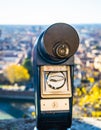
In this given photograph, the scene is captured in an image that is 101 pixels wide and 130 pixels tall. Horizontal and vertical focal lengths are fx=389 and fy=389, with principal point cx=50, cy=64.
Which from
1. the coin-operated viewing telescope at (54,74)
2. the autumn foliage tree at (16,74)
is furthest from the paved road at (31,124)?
the autumn foliage tree at (16,74)

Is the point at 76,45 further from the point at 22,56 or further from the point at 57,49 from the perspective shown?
the point at 22,56

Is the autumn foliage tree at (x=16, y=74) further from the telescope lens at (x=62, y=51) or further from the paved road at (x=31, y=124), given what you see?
the telescope lens at (x=62, y=51)

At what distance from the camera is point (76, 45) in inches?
88.7

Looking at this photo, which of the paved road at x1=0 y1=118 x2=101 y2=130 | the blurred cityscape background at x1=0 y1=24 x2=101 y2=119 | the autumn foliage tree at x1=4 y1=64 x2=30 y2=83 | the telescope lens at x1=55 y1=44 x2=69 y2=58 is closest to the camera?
the telescope lens at x1=55 y1=44 x2=69 y2=58

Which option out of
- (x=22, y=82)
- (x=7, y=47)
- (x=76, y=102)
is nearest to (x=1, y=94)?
(x=22, y=82)

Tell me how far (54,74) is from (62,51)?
0.16m

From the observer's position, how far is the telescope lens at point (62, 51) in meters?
2.21

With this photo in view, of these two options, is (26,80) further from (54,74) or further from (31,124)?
(54,74)

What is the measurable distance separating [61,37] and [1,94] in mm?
27493

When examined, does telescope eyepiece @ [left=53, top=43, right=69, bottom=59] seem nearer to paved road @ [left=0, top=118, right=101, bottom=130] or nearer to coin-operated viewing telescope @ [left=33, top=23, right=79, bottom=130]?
coin-operated viewing telescope @ [left=33, top=23, right=79, bottom=130]

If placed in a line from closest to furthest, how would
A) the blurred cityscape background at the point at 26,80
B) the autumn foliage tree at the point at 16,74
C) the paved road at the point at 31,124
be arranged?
the paved road at the point at 31,124 → the blurred cityscape background at the point at 26,80 → the autumn foliage tree at the point at 16,74

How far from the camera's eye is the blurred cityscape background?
55.5 ft

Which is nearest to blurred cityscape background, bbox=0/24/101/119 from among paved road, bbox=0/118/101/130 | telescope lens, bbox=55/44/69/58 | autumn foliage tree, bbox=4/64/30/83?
autumn foliage tree, bbox=4/64/30/83

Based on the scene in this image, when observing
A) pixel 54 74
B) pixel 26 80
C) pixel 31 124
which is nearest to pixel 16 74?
pixel 26 80
